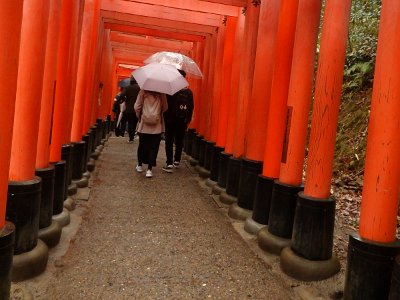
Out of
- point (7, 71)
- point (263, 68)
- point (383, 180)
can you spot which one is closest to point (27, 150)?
point (7, 71)

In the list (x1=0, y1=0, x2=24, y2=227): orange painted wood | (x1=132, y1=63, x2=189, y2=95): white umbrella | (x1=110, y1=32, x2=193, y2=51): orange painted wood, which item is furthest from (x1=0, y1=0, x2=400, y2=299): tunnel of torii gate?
(x1=110, y1=32, x2=193, y2=51): orange painted wood

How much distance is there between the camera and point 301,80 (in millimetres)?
3453

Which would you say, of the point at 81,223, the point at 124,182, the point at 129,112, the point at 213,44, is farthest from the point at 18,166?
the point at 129,112

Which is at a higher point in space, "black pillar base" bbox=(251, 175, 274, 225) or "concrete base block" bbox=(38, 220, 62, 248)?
"black pillar base" bbox=(251, 175, 274, 225)

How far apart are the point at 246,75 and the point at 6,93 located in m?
3.30

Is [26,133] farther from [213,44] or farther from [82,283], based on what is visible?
[213,44]

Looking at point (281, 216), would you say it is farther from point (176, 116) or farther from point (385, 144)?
point (176, 116)

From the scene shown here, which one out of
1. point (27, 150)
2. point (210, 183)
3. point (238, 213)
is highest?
point (27, 150)

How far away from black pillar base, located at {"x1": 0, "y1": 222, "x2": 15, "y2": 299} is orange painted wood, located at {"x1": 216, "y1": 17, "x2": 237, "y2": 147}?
14.7ft

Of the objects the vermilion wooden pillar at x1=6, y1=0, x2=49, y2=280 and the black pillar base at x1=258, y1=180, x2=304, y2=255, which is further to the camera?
the black pillar base at x1=258, y1=180, x2=304, y2=255

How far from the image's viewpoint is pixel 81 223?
411 cm

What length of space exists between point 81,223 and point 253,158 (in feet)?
6.65

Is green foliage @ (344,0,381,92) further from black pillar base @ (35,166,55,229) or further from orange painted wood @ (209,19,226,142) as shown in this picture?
black pillar base @ (35,166,55,229)

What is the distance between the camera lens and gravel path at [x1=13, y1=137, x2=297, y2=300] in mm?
2828
